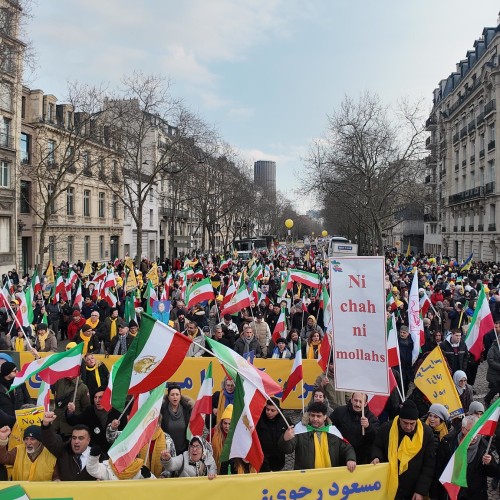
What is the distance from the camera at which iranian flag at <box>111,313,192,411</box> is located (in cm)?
476

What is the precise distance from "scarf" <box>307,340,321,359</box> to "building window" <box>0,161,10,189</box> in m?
28.2

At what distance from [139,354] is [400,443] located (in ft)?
8.21

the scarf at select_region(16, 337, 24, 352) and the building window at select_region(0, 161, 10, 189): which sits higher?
the building window at select_region(0, 161, 10, 189)

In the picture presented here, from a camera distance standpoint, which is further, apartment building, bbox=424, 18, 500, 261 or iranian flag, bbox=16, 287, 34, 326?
apartment building, bbox=424, 18, 500, 261

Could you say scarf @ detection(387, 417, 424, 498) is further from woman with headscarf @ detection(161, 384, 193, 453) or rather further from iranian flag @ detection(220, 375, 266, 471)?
woman with headscarf @ detection(161, 384, 193, 453)

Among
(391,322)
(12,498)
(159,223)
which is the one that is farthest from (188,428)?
(159,223)

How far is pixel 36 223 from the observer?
3591cm

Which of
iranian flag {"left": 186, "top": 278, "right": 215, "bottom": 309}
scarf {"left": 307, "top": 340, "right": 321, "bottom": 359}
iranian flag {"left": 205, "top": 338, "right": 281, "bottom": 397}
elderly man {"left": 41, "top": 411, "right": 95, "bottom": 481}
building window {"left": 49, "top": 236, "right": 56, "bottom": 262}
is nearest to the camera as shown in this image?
elderly man {"left": 41, "top": 411, "right": 95, "bottom": 481}

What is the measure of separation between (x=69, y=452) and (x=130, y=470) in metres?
0.59

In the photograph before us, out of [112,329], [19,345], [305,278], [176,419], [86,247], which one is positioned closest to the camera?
[176,419]

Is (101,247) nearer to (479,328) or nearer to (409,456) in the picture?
(479,328)

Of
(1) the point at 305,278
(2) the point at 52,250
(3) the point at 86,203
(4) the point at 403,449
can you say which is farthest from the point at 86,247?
(4) the point at 403,449

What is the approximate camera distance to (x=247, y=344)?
9.43 m

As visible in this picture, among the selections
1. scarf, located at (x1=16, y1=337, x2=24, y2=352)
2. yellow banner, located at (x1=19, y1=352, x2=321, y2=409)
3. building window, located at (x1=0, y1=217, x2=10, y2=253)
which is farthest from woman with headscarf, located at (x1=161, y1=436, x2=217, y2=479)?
building window, located at (x1=0, y1=217, x2=10, y2=253)
